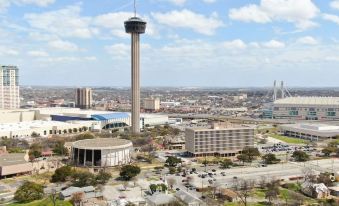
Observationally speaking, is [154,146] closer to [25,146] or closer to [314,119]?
[25,146]

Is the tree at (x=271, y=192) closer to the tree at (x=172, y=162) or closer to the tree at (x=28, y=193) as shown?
the tree at (x=172, y=162)

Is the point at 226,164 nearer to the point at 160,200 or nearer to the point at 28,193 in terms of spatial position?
the point at 160,200

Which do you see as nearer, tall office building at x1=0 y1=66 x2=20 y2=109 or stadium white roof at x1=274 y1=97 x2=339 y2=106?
tall office building at x1=0 y1=66 x2=20 y2=109

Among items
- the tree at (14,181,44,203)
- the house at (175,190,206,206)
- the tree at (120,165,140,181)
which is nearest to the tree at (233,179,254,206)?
the house at (175,190,206,206)

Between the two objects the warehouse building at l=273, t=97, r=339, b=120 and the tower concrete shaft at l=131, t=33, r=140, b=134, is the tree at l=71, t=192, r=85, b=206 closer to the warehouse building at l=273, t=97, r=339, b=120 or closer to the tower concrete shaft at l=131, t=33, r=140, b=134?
the tower concrete shaft at l=131, t=33, r=140, b=134

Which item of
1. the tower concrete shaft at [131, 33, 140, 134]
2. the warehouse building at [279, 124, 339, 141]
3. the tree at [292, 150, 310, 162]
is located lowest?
the tree at [292, 150, 310, 162]

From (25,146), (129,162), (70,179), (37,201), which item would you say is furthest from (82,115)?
(37,201)

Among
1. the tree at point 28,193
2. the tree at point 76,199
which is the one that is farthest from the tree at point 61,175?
the tree at point 76,199

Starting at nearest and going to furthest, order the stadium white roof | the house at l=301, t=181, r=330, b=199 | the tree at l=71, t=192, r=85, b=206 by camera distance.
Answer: the tree at l=71, t=192, r=85, b=206, the house at l=301, t=181, r=330, b=199, the stadium white roof
